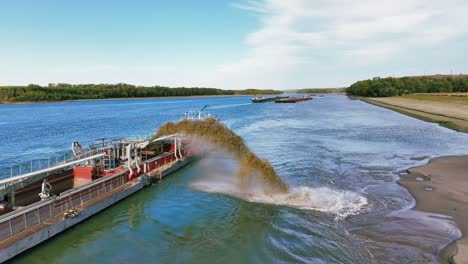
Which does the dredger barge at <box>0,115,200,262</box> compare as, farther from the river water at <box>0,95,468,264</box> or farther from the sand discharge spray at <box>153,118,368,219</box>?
the sand discharge spray at <box>153,118,368,219</box>

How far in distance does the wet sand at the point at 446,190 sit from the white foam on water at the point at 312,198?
412 centimetres

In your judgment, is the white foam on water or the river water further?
the white foam on water

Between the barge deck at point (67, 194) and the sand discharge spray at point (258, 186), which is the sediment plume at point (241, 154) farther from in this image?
the barge deck at point (67, 194)

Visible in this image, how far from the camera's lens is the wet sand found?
1579cm

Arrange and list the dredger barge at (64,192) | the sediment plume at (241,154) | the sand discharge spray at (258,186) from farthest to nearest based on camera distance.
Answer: the sediment plume at (241,154) → the sand discharge spray at (258,186) → the dredger barge at (64,192)

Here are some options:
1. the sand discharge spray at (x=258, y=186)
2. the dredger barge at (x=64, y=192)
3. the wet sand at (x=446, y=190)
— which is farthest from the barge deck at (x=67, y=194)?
the wet sand at (x=446, y=190)

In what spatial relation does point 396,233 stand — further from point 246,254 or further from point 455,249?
point 246,254

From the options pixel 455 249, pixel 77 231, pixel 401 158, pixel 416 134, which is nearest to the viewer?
pixel 455 249

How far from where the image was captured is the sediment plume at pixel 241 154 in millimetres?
24828

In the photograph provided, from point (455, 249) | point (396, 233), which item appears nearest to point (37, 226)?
point (396, 233)

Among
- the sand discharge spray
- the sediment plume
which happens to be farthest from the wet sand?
the sediment plume

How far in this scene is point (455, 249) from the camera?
15375 millimetres

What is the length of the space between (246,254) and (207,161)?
2227 centimetres

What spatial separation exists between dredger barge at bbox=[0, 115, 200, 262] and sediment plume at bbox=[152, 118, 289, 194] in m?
5.51
